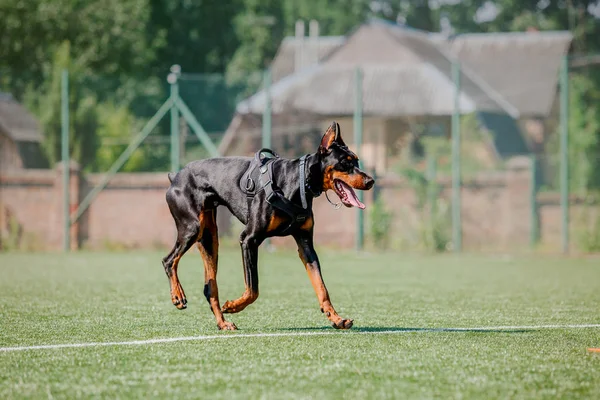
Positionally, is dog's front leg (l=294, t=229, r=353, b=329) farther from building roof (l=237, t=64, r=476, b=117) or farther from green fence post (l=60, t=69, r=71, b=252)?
building roof (l=237, t=64, r=476, b=117)

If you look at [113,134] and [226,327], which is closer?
[226,327]

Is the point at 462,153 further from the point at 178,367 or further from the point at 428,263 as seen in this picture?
the point at 178,367

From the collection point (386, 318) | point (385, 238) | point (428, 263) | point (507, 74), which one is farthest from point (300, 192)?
point (507, 74)

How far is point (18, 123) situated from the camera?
1009 inches

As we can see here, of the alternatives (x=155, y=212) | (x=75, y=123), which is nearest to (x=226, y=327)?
(x=155, y=212)

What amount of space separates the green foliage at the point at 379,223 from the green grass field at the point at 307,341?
321 inches

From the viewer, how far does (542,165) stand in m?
25.5

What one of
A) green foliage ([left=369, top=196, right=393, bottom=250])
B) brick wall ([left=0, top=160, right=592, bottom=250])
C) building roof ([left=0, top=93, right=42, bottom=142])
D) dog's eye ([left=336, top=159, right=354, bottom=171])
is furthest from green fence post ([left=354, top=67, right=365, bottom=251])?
dog's eye ([left=336, top=159, right=354, bottom=171])

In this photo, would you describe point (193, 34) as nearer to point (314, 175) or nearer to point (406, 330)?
point (314, 175)

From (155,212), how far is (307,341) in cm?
1714

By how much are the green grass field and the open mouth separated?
102cm

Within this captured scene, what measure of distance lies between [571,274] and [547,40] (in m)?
35.3

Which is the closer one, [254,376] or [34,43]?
[254,376]

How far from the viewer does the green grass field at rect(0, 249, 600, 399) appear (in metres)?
6.24
